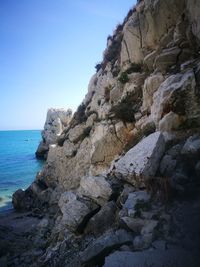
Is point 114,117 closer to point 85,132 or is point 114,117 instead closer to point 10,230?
point 85,132

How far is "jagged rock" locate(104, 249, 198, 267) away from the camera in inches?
254

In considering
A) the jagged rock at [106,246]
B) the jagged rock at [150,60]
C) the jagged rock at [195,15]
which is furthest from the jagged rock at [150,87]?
the jagged rock at [106,246]

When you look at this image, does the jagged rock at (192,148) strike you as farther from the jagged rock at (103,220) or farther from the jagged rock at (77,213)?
the jagged rock at (77,213)

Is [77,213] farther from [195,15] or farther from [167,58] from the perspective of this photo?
[195,15]

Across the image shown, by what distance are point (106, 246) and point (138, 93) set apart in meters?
13.9

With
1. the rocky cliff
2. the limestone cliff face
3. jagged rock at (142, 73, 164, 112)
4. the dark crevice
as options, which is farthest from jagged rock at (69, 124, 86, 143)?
the dark crevice

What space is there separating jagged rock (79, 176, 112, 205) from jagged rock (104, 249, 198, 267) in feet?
15.3

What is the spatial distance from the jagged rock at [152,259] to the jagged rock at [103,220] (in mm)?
3080

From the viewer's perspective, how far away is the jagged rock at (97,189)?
39.8ft

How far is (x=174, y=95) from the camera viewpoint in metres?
12.8

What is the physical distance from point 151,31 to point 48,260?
18498 millimetres

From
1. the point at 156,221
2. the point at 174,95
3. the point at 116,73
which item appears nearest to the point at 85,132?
the point at 116,73

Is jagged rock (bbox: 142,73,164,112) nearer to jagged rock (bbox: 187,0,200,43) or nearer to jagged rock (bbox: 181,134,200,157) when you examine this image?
jagged rock (bbox: 187,0,200,43)

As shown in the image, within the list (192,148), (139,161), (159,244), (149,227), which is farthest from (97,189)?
(159,244)
